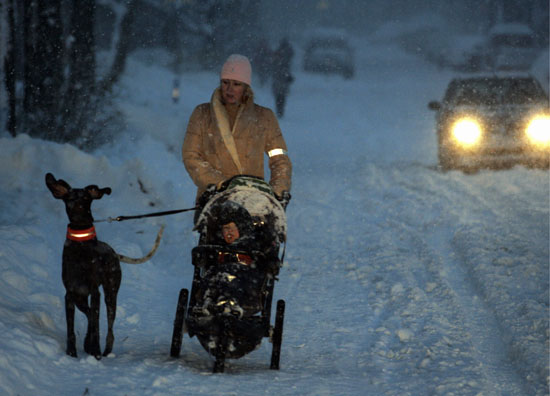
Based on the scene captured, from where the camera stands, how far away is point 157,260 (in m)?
8.09

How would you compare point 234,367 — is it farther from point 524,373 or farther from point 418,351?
point 524,373

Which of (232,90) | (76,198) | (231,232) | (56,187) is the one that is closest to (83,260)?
(76,198)

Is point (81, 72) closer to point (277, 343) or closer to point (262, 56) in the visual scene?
point (277, 343)

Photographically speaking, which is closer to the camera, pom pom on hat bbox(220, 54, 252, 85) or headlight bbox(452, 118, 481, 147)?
pom pom on hat bbox(220, 54, 252, 85)

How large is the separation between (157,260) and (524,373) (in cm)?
462


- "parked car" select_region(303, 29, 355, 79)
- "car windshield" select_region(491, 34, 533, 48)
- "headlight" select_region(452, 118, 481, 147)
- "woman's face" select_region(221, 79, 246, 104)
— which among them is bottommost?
"woman's face" select_region(221, 79, 246, 104)

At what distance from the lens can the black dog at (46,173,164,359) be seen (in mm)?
4570

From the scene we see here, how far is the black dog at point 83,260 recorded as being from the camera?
457 cm

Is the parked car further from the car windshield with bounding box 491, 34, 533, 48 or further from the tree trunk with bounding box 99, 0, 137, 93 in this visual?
the tree trunk with bounding box 99, 0, 137, 93

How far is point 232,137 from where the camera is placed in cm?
554

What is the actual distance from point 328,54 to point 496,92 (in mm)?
23234

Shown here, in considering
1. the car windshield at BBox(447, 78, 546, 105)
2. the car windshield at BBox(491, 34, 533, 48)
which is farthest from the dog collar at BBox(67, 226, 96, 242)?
the car windshield at BBox(491, 34, 533, 48)

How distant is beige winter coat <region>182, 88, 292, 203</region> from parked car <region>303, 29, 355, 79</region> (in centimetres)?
3085

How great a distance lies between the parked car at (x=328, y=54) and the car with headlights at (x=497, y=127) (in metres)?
22.8
